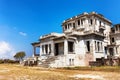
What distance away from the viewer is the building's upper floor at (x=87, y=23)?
179 ft

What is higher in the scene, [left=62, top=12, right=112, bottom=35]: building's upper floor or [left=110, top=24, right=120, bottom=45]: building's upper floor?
[left=62, top=12, right=112, bottom=35]: building's upper floor

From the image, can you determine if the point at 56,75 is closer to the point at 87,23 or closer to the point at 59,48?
the point at 59,48

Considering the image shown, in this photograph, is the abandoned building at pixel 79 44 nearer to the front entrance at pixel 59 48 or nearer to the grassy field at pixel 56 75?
the front entrance at pixel 59 48

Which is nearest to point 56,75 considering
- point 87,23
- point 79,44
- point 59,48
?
point 79,44

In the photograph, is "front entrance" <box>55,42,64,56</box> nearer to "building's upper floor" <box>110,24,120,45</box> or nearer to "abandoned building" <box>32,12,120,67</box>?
"abandoned building" <box>32,12,120,67</box>

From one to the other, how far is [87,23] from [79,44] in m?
9.57

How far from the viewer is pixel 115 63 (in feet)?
133

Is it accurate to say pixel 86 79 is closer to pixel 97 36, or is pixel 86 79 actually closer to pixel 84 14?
pixel 97 36

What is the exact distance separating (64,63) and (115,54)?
22.5 m

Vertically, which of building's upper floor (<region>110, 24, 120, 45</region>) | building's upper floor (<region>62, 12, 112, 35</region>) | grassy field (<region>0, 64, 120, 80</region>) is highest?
building's upper floor (<region>62, 12, 112, 35</region>)

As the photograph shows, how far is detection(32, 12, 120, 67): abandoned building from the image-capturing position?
150ft

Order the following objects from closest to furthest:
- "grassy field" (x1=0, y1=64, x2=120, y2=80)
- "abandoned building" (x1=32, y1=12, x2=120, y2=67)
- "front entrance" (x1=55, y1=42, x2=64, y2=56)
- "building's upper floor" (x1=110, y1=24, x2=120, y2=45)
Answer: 1. "grassy field" (x1=0, y1=64, x2=120, y2=80)
2. "abandoned building" (x1=32, y1=12, x2=120, y2=67)
3. "front entrance" (x1=55, y1=42, x2=64, y2=56)
4. "building's upper floor" (x1=110, y1=24, x2=120, y2=45)

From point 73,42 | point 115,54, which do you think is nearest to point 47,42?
point 73,42

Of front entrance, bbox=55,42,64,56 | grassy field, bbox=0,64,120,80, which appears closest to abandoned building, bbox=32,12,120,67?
front entrance, bbox=55,42,64,56
